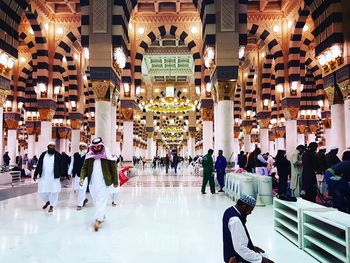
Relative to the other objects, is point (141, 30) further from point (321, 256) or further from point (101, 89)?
point (321, 256)

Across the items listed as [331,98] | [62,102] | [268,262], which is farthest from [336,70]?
[62,102]

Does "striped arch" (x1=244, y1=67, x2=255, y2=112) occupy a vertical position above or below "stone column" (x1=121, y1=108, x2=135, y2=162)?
above

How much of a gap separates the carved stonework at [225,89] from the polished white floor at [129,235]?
3944mm

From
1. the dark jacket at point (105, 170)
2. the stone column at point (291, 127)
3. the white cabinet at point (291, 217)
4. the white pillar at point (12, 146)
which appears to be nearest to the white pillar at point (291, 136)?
the stone column at point (291, 127)

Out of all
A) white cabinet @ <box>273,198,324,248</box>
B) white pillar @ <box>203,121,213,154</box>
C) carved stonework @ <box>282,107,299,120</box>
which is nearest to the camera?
white cabinet @ <box>273,198,324,248</box>

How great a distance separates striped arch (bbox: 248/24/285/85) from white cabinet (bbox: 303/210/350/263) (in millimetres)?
11485

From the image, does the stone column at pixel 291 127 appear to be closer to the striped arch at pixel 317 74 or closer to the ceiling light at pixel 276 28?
the ceiling light at pixel 276 28

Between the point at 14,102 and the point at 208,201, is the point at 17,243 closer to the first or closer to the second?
the point at 208,201

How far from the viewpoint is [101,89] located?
9867 millimetres

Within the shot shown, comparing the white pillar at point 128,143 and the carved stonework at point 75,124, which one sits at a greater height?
the carved stonework at point 75,124

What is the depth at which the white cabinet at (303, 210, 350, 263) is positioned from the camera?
288cm

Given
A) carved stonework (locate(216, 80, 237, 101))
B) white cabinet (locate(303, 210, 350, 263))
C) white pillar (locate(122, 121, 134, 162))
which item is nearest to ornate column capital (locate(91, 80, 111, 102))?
carved stonework (locate(216, 80, 237, 101))

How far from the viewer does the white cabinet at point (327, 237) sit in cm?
288

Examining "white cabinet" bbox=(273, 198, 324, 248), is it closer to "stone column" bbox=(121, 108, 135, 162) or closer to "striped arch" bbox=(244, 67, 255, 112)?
"stone column" bbox=(121, 108, 135, 162)
